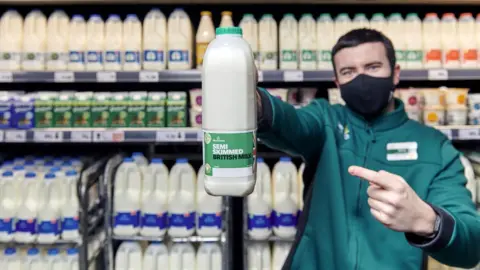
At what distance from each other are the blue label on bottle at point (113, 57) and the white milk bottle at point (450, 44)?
2056 millimetres

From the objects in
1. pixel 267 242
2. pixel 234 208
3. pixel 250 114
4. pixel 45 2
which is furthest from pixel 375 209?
pixel 45 2

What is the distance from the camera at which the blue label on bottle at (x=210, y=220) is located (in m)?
2.72

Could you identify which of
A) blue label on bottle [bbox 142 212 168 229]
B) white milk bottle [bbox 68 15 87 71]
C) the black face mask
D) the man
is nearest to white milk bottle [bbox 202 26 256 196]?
the man

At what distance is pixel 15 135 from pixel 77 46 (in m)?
0.67

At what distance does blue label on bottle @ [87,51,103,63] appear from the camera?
9.45ft

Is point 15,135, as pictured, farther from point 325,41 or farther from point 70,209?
point 325,41

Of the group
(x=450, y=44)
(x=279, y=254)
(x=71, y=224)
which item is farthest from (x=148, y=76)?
(x=450, y=44)

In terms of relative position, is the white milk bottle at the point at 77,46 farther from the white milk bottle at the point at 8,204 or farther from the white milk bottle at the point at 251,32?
the white milk bottle at the point at 251,32

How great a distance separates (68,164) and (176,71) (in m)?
0.94

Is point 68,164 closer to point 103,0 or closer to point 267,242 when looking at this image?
point 103,0

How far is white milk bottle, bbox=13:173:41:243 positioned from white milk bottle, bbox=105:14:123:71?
82 cm

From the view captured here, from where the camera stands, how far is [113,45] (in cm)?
289

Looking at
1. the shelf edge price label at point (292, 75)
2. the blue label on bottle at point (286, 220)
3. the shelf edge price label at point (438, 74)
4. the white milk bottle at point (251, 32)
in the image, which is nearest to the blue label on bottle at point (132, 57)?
the white milk bottle at point (251, 32)

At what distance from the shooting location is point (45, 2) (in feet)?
10.2
